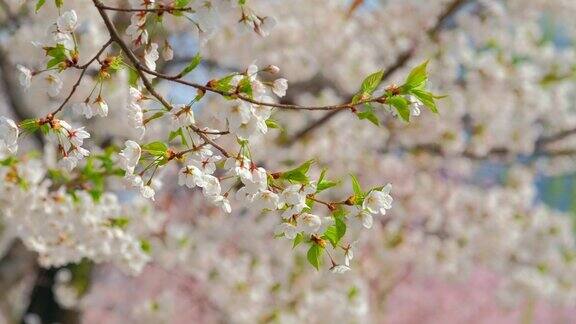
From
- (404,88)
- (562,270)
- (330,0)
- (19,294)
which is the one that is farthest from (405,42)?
(19,294)

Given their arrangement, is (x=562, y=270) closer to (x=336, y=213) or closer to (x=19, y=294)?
(x=336, y=213)

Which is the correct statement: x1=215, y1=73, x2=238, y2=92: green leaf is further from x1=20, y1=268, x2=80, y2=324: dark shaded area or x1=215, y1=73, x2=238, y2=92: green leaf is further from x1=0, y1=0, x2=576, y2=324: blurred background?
x1=20, y1=268, x2=80, y2=324: dark shaded area

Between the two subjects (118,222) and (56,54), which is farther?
(118,222)

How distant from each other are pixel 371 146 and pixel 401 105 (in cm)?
541

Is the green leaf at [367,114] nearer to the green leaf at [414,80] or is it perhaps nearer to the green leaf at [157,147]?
the green leaf at [414,80]

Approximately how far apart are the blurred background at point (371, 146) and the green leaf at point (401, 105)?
3485 millimetres

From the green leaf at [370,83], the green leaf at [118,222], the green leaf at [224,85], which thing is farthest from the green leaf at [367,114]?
the green leaf at [118,222]

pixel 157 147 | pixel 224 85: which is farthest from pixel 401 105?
pixel 157 147

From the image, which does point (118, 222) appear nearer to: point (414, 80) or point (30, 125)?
point (30, 125)

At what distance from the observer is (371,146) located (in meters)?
7.20

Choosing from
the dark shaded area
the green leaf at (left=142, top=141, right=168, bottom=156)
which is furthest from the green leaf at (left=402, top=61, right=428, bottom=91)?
the dark shaded area

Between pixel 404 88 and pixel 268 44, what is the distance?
5133 millimetres

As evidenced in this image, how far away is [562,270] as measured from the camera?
7.41 metres

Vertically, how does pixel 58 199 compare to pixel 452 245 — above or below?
above
